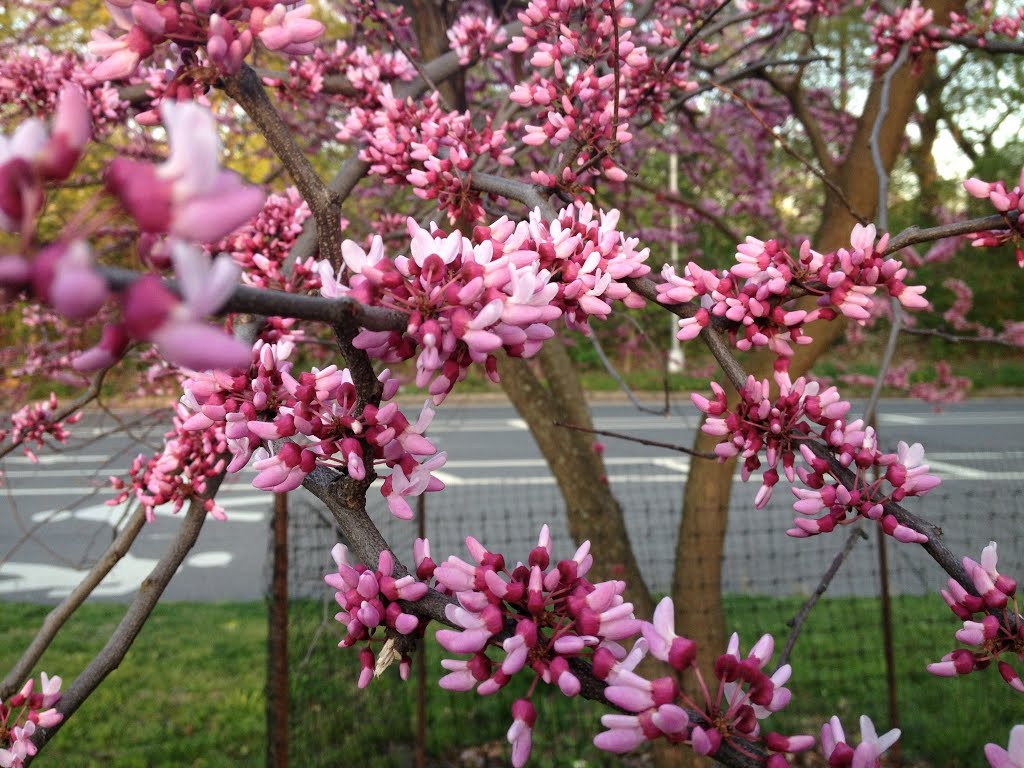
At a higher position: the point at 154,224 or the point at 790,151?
the point at 790,151

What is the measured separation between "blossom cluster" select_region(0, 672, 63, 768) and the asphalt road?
2.90m

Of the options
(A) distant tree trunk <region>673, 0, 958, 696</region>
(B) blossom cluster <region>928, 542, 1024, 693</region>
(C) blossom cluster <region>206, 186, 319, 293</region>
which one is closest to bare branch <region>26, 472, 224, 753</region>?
(C) blossom cluster <region>206, 186, 319, 293</region>

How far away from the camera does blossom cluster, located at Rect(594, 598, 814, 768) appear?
3.04ft

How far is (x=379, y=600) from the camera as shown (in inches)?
42.9

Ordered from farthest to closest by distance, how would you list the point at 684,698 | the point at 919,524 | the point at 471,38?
1. the point at 471,38
2. the point at 919,524
3. the point at 684,698

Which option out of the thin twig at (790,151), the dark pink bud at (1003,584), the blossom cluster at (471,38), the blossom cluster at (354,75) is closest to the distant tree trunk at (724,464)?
the thin twig at (790,151)

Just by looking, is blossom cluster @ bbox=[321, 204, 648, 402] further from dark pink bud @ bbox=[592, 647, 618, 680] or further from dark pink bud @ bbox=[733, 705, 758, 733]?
dark pink bud @ bbox=[733, 705, 758, 733]

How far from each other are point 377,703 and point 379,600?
3.90 m

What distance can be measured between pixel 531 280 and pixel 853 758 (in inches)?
29.3

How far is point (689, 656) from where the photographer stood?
0.97m

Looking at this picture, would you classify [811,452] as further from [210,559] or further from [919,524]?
[210,559]

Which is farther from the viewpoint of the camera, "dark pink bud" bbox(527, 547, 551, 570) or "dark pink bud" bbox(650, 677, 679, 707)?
"dark pink bud" bbox(527, 547, 551, 570)

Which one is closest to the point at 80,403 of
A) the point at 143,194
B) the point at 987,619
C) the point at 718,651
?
the point at 143,194

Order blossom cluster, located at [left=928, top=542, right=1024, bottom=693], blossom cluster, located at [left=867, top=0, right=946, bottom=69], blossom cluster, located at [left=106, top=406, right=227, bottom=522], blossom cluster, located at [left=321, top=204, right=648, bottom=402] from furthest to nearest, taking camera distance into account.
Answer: blossom cluster, located at [left=867, top=0, right=946, bottom=69]
blossom cluster, located at [left=106, top=406, right=227, bottom=522]
blossom cluster, located at [left=928, top=542, right=1024, bottom=693]
blossom cluster, located at [left=321, top=204, right=648, bottom=402]
